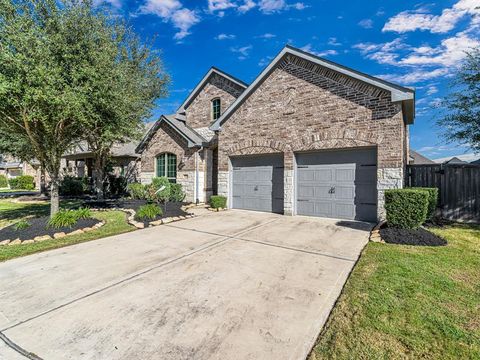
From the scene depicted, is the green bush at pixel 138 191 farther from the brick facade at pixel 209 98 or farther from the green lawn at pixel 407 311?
the green lawn at pixel 407 311

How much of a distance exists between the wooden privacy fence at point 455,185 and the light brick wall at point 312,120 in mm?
1612

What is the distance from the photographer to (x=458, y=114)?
9.99 meters

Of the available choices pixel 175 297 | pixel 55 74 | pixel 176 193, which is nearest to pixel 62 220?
pixel 55 74

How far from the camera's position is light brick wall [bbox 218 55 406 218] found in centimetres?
796

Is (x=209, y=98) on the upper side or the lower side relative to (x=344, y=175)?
upper

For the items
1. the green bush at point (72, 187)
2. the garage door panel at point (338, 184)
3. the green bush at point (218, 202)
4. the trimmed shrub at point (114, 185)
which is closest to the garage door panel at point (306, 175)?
the garage door panel at point (338, 184)

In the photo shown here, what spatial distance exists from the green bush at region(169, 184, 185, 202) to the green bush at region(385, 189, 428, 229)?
10260 mm

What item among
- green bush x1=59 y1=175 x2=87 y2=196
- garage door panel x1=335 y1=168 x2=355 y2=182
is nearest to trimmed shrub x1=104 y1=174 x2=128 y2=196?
green bush x1=59 y1=175 x2=87 y2=196

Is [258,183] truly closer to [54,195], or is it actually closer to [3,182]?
[54,195]

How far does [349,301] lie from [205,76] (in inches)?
661

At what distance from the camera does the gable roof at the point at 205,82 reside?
15508 millimetres

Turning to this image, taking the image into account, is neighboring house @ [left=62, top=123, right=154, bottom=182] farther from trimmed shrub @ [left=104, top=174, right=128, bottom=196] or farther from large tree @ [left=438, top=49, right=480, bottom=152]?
large tree @ [left=438, top=49, right=480, bottom=152]

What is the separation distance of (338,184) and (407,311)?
6354 millimetres

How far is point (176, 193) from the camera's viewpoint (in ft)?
44.5
